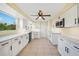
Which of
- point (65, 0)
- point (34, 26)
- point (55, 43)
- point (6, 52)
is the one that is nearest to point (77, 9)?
point (65, 0)

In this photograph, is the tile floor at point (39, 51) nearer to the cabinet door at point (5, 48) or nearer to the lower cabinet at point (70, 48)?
the lower cabinet at point (70, 48)

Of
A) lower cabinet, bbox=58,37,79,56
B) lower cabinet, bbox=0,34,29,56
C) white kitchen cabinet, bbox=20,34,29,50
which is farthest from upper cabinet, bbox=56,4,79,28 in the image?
white kitchen cabinet, bbox=20,34,29,50

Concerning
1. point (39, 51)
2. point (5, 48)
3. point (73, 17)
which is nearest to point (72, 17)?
point (73, 17)

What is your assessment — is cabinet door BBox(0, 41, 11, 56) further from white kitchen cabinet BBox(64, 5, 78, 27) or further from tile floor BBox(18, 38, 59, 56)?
white kitchen cabinet BBox(64, 5, 78, 27)

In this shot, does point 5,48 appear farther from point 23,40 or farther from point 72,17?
point 23,40

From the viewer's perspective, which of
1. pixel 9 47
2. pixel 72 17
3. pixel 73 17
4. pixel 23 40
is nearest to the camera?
pixel 9 47

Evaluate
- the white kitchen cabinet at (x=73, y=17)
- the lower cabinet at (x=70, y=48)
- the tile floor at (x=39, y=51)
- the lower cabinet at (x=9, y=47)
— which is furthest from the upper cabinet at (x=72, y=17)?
the lower cabinet at (x=9, y=47)

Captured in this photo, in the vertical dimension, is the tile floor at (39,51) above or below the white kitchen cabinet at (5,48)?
below

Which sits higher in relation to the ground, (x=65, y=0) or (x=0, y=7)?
(x=65, y=0)

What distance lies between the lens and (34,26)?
1491 centimetres

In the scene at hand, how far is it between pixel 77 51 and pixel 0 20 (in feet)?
9.67

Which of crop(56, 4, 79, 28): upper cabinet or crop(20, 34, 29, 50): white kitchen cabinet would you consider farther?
crop(20, 34, 29, 50): white kitchen cabinet

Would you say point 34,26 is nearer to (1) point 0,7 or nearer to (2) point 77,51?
(1) point 0,7

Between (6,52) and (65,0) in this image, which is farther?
(65,0)
